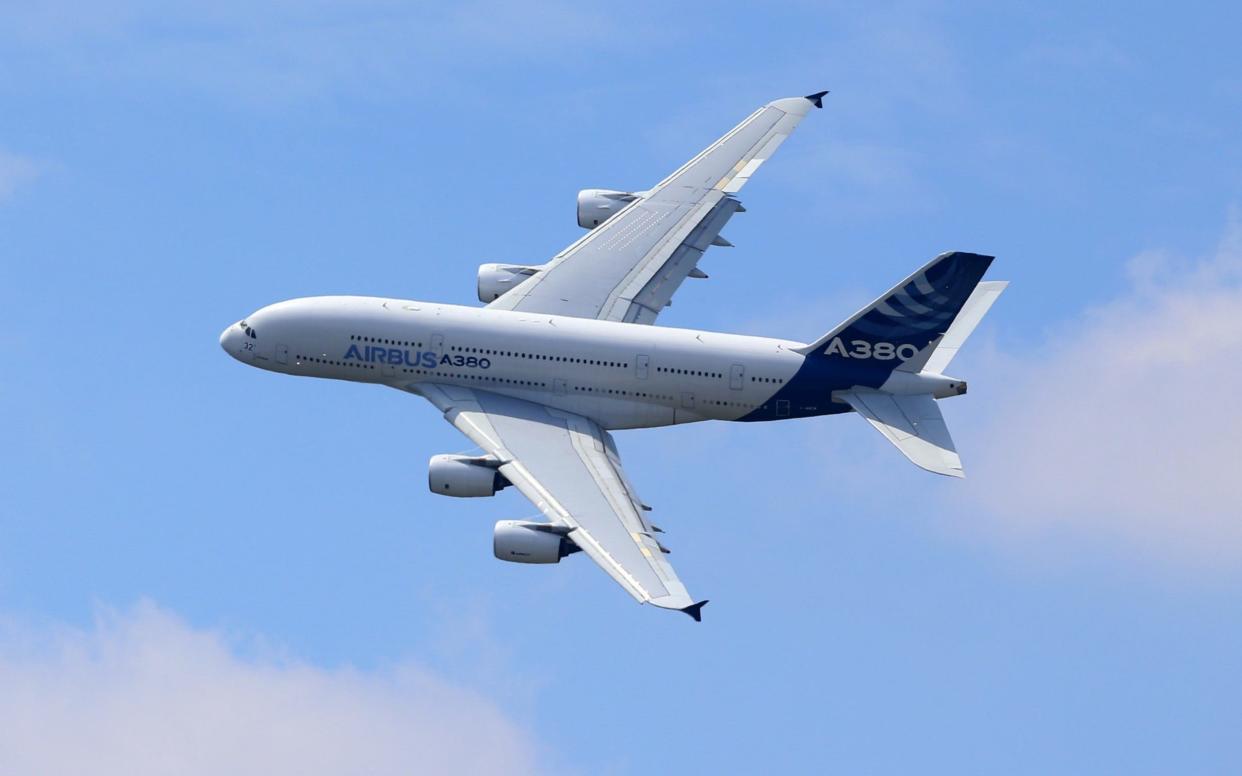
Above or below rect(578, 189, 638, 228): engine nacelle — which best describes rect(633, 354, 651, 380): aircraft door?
below

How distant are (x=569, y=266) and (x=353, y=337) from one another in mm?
12185

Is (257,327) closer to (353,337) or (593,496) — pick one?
(353,337)

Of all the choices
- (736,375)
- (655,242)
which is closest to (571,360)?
(736,375)

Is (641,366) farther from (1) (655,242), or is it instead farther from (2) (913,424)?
(2) (913,424)

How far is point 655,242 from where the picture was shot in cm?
11025

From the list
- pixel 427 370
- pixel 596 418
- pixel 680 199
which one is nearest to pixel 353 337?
pixel 427 370

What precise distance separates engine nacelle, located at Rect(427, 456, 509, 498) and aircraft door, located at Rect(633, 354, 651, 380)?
28.2ft

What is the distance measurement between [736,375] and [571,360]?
7623 mm

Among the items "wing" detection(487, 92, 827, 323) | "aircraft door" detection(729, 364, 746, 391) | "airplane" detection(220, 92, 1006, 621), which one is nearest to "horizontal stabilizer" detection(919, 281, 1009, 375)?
"airplane" detection(220, 92, 1006, 621)

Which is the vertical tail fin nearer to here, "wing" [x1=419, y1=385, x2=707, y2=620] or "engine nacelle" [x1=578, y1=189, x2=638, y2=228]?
"wing" [x1=419, y1=385, x2=707, y2=620]

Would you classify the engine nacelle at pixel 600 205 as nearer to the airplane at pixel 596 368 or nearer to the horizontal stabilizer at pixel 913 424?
the airplane at pixel 596 368

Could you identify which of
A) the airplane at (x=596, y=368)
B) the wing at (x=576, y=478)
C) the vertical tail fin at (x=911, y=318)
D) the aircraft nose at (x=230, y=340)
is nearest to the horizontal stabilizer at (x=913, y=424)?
the airplane at (x=596, y=368)

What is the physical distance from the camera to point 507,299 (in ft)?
350

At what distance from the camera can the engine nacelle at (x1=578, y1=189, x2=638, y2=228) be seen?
115 m
